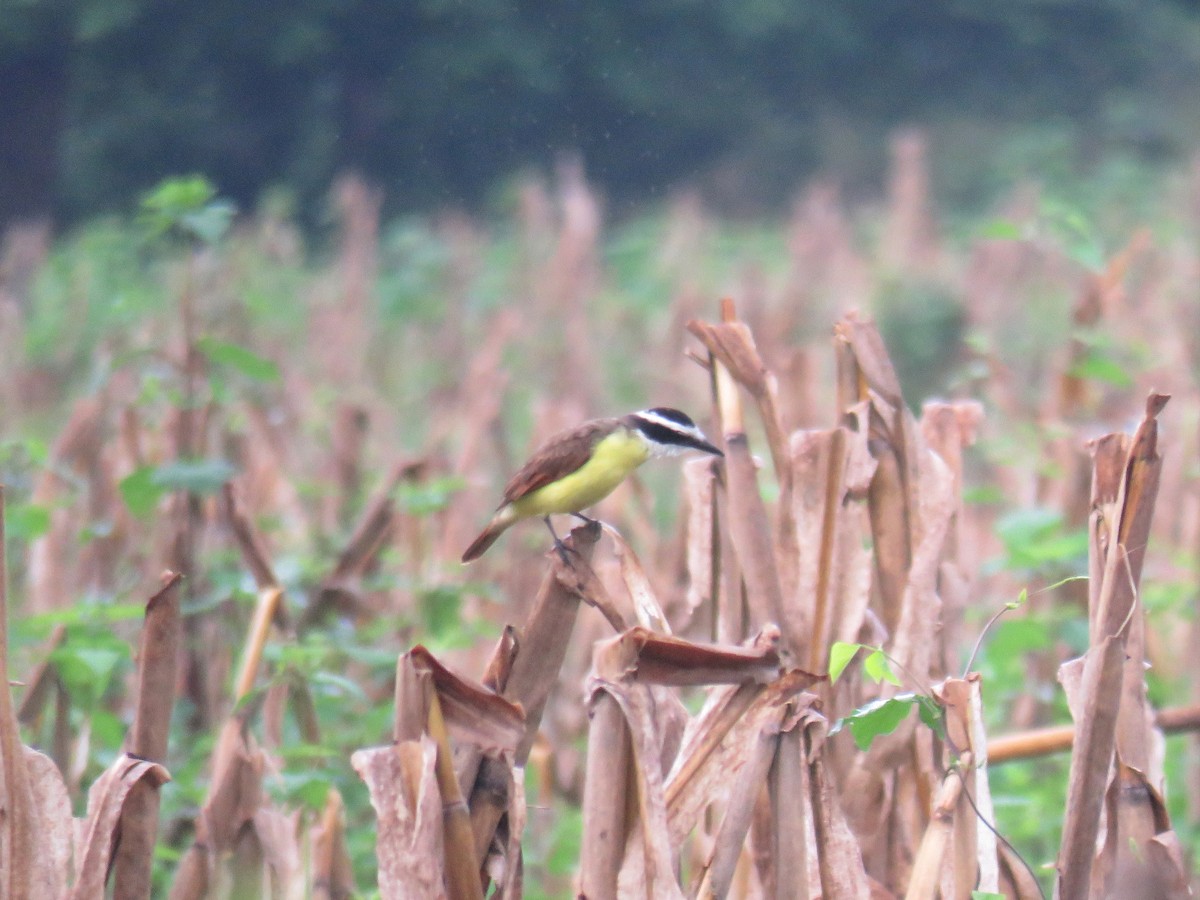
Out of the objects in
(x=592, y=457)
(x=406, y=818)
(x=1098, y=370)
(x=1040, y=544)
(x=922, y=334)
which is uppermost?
(x=922, y=334)

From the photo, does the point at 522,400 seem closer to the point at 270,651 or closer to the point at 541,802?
the point at 541,802

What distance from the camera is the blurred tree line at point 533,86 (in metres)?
5.05

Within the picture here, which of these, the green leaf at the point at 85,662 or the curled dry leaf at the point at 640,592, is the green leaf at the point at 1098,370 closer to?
the curled dry leaf at the point at 640,592

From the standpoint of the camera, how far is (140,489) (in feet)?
8.87

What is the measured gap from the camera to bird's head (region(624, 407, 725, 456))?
208 cm

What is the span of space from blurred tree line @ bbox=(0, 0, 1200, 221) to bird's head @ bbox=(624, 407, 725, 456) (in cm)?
109

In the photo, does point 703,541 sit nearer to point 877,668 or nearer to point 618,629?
point 618,629

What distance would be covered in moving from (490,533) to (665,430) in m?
0.35

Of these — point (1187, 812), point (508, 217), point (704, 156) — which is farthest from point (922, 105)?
point (1187, 812)

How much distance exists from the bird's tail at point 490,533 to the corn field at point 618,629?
0.89ft

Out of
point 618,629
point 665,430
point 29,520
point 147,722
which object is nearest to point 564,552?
point 618,629

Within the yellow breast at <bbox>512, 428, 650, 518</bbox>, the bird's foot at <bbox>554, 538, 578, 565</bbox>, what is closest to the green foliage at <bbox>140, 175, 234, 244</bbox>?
the yellow breast at <bbox>512, 428, 650, 518</bbox>

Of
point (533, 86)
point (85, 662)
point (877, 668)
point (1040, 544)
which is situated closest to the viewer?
point (877, 668)

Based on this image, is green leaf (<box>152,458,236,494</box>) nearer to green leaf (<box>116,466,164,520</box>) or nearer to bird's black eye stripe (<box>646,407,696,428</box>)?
green leaf (<box>116,466,164,520</box>)
